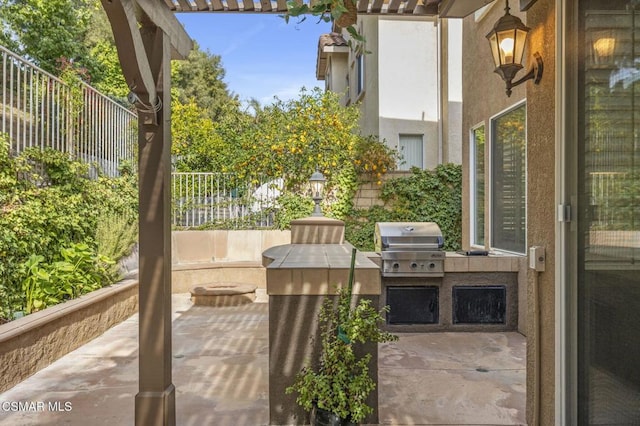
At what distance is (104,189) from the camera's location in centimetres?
620

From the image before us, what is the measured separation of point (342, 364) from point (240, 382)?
1446 millimetres

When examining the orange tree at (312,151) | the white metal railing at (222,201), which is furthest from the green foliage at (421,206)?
→ the white metal railing at (222,201)

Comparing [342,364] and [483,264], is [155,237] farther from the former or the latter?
[483,264]

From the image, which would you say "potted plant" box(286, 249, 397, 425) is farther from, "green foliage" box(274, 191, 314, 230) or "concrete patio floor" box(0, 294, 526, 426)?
"green foliage" box(274, 191, 314, 230)

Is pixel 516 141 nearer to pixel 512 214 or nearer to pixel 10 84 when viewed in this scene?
pixel 512 214

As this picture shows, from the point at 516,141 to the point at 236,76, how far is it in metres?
22.7

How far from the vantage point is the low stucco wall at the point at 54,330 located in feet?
11.1

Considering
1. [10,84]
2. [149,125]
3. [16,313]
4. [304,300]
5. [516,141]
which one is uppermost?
[10,84]

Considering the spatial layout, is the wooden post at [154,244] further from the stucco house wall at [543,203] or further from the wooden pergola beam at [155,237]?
the stucco house wall at [543,203]

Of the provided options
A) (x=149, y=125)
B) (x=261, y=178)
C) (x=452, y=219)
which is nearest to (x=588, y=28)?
(x=149, y=125)

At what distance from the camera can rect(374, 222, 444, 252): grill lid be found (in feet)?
17.1

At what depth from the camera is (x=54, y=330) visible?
13.2ft

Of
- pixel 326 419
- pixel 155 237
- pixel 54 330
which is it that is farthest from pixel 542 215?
pixel 54 330

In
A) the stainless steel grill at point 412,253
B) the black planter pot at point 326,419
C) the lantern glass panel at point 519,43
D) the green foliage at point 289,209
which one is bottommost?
the black planter pot at point 326,419
